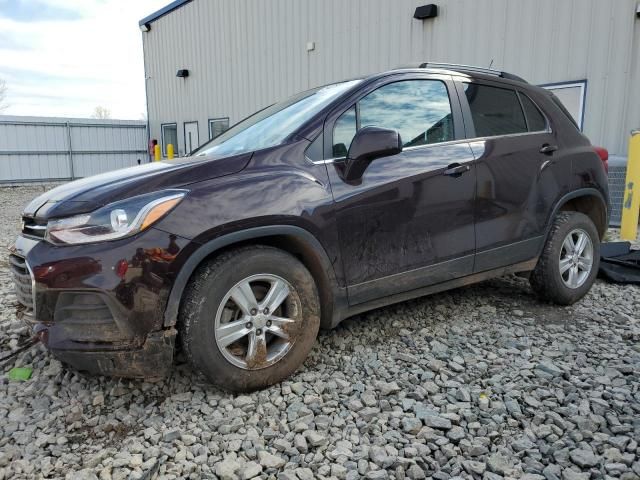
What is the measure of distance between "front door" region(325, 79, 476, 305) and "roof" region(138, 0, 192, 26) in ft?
50.1

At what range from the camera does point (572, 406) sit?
2.38m

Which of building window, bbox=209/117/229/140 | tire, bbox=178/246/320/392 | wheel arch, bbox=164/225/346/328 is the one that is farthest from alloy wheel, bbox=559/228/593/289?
building window, bbox=209/117/229/140

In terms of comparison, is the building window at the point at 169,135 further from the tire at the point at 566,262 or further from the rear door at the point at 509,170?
the tire at the point at 566,262

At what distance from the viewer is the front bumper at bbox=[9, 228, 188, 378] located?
2154 mm

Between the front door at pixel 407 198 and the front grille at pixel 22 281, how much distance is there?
5.09ft

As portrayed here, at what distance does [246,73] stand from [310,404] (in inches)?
507

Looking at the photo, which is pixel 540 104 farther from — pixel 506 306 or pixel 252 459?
pixel 252 459

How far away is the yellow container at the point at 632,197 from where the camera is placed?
6194 millimetres

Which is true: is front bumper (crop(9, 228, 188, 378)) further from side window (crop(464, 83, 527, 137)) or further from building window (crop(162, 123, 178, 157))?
building window (crop(162, 123, 178, 157))

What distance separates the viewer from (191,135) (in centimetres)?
1677

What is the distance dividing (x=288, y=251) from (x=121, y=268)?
0.87m

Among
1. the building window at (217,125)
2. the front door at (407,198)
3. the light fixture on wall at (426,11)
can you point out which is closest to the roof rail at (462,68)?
the front door at (407,198)

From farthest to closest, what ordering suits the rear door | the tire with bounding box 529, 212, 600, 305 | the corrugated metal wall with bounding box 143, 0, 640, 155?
the corrugated metal wall with bounding box 143, 0, 640, 155
the tire with bounding box 529, 212, 600, 305
the rear door

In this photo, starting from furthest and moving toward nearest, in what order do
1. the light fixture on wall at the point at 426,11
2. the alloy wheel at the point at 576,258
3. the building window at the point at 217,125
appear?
the building window at the point at 217,125, the light fixture on wall at the point at 426,11, the alloy wheel at the point at 576,258
